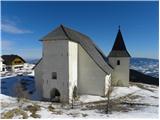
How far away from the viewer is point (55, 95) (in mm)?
22594

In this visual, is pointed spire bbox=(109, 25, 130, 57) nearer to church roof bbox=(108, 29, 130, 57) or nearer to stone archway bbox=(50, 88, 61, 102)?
church roof bbox=(108, 29, 130, 57)

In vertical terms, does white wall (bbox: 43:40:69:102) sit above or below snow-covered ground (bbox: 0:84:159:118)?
above

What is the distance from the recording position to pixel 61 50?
2109 centimetres

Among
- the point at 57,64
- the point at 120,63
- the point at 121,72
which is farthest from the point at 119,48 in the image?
the point at 57,64

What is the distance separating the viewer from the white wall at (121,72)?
28688 mm

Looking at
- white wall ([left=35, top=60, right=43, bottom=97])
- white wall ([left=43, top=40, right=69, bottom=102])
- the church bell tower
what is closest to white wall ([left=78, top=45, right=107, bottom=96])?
white wall ([left=43, top=40, right=69, bottom=102])

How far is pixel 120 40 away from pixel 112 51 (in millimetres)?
2060

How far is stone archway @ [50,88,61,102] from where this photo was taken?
2154 centimetres

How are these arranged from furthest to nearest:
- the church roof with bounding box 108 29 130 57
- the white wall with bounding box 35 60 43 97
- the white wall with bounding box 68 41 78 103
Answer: the church roof with bounding box 108 29 130 57, the white wall with bounding box 35 60 43 97, the white wall with bounding box 68 41 78 103

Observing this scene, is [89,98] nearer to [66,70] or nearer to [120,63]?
[66,70]

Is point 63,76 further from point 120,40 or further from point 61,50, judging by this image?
point 120,40

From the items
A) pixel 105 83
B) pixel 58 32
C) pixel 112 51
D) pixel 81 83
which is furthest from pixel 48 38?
pixel 112 51

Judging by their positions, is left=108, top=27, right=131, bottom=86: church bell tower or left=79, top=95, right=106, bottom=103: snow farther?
left=108, top=27, right=131, bottom=86: church bell tower

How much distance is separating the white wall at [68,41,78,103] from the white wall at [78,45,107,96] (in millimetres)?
740
